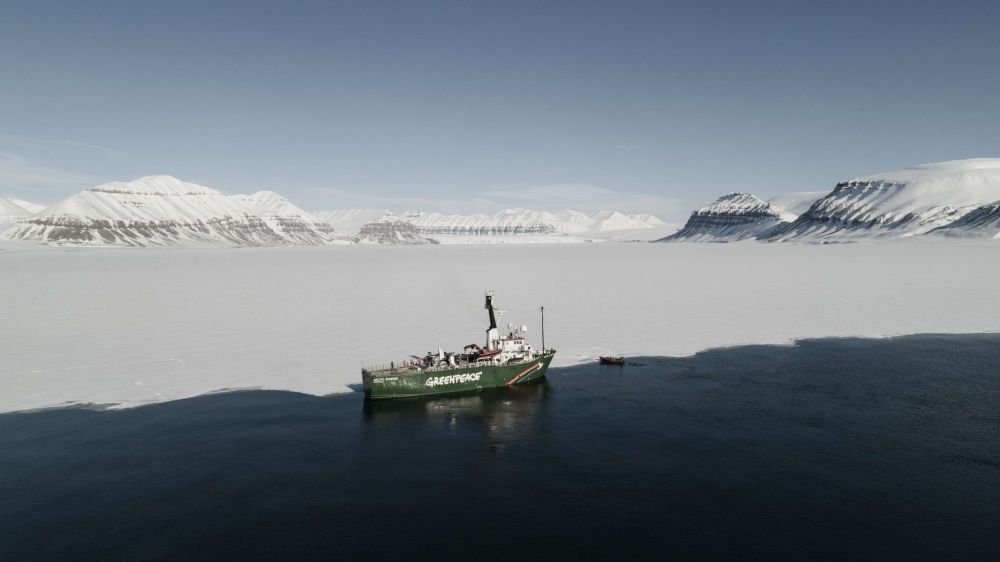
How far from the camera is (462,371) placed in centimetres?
5297

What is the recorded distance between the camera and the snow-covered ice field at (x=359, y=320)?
55.4m

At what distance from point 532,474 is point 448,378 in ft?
65.7

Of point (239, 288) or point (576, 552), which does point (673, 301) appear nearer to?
point (576, 552)

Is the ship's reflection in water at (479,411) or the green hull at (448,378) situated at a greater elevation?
the green hull at (448,378)

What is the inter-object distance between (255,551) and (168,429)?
20511 millimetres

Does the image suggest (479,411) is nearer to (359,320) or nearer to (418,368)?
(418,368)

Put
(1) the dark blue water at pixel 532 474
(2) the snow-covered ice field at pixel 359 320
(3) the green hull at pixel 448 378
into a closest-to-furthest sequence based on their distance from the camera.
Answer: (1) the dark blue water at pixel 532 474 → (3) the green hull at pixel 448 378 → (2) the snow-covered ice field at pixel 359 320

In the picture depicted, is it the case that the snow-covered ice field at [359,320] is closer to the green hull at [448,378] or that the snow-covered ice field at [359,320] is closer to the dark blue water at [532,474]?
the green hull at [448,378]

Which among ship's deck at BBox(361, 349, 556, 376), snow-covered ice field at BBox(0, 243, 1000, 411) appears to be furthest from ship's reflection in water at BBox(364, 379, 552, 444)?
snow-covered ice field at BBox(0, 243, 1000, 411)

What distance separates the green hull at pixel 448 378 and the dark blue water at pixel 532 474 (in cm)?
145

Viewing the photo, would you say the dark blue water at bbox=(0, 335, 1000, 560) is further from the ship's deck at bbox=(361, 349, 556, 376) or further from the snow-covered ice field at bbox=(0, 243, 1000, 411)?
the snow-covered ice field at bbox=(0, 243, 1000, 411)

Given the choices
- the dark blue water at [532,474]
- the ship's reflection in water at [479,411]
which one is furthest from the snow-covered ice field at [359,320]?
the dark blue water at [532,474]

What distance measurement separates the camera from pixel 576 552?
2573 centimetres

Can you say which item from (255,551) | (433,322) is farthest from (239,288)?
(255,551)
